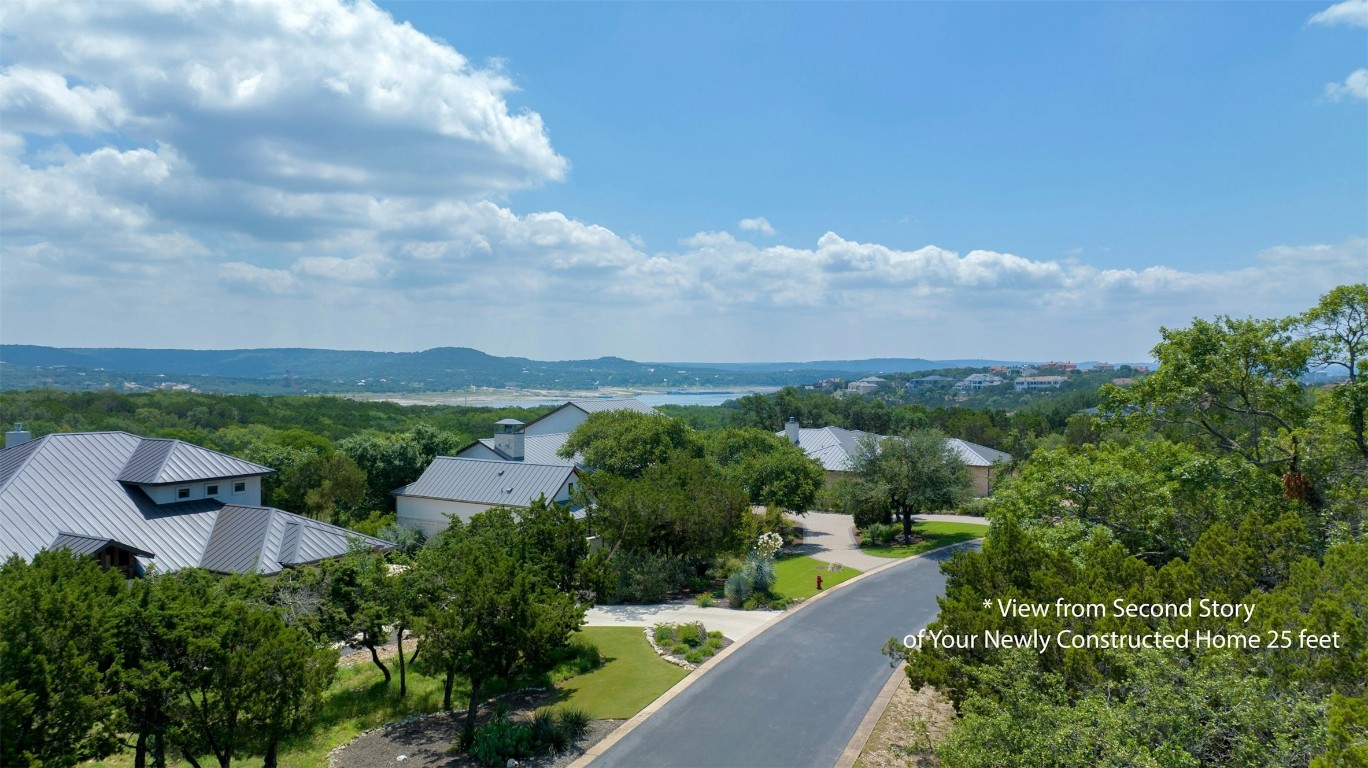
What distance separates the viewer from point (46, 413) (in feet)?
268

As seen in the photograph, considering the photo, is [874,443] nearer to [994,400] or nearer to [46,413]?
[46,413]

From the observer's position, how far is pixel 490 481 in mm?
37688

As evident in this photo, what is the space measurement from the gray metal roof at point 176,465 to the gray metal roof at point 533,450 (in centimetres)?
1560

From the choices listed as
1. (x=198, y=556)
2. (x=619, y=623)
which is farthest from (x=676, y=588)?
(x=198, y=556)

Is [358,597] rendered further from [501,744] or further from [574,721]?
[574,721]

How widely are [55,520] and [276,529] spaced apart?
6.81 meters

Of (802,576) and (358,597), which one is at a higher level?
(358,597)

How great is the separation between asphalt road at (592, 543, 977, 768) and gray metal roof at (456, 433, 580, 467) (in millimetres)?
24433

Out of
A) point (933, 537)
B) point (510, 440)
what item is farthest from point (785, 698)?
point (510, 440)

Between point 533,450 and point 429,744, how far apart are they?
33.6 m

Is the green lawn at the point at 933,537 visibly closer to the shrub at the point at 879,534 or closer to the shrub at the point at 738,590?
the shrub at the point at 879,534

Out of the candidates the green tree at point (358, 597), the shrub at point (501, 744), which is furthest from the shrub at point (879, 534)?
the green tree at point (358, 597)

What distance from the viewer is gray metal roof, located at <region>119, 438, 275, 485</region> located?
Result: 26.8m

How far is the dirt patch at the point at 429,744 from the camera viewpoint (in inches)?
585
